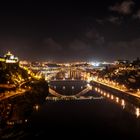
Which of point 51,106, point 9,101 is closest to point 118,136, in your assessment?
point 9,101

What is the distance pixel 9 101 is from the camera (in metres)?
34.2

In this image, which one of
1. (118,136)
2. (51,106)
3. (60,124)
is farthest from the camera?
(51,106)

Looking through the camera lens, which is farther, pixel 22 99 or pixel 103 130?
pixel 22 99

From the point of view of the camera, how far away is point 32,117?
32.7 meters

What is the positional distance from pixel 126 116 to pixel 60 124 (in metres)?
6.45

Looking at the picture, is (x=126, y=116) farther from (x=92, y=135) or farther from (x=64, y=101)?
(x=64, y=101)

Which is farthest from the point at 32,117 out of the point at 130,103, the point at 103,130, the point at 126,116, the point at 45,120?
the point at 130,103

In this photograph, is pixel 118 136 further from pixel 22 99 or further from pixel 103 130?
pixel 22 99

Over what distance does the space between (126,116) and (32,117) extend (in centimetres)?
830

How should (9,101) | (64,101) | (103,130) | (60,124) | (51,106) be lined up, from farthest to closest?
1. (64,101)
2. (51,106)
3. (9,101)
4. (60,124)
5. (103,130)

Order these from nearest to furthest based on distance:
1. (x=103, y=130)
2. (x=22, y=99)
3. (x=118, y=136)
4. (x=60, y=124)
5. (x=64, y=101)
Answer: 1. (x=118, y=136)
2. (x=103, y=130)
3. (x=60, y=124)
4. (x=22, y=99)
5. (x=64, y=101)

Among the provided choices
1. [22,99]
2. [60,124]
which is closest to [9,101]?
[22,99]

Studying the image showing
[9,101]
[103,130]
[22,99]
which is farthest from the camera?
[22,99]

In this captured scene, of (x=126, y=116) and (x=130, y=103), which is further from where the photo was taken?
(x=130, y=103)
